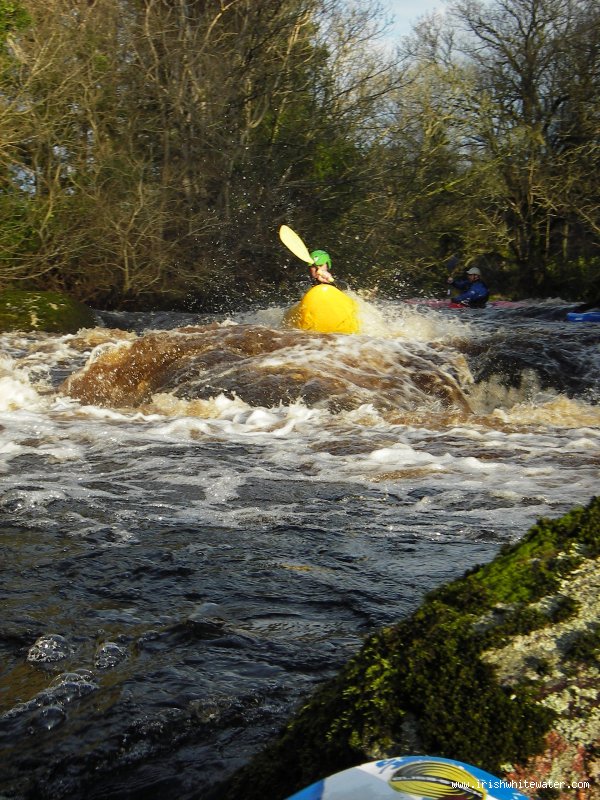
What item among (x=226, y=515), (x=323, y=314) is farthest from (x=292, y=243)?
(x=226, y=515)

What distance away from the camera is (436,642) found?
1507mm

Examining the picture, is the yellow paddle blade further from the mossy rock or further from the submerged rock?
the submerged rock

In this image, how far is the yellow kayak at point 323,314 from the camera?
9.06 m

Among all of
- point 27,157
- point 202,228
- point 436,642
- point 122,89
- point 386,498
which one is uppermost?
point 122,89

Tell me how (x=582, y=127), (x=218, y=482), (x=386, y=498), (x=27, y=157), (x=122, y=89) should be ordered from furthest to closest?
1. (x=582, y=127)
2. (x=122, y=89)
3. (x=27, y=157)
4. (x=218, y=482)
5. (x=386, y=498)

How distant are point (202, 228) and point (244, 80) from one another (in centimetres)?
332

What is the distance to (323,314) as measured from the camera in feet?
29.7

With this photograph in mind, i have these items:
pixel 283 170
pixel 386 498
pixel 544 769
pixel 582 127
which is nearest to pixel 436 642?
pixel 544 769

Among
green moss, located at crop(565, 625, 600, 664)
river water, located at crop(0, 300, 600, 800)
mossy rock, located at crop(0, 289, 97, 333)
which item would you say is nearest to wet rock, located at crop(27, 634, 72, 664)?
river water, located at crop(0, 300, 600, 800)

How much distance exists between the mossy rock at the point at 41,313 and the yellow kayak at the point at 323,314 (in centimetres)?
449

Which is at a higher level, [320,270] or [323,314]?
[320,270]

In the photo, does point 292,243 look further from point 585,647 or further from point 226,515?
point 585,647

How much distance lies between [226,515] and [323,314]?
17.3 feet

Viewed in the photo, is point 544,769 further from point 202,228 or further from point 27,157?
point 202,228
